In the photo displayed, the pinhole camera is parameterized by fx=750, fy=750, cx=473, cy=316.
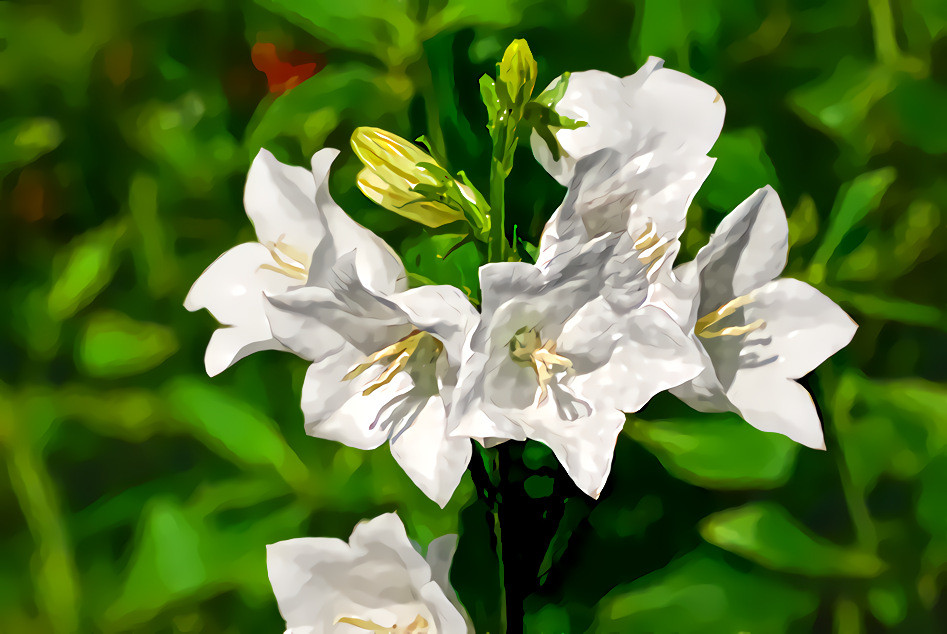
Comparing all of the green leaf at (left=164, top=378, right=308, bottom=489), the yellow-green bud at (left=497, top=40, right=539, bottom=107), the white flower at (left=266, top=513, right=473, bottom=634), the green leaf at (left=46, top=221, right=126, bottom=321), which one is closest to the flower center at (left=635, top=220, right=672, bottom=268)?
the yellow-green bud at (left=497, top=40, right=539, bottom=107)

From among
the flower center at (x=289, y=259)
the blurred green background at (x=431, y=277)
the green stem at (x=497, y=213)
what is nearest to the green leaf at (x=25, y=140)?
the blurred green background at (x=431, y=277)

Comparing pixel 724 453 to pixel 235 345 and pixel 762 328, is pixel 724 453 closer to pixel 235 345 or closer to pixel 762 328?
pixel 762 328

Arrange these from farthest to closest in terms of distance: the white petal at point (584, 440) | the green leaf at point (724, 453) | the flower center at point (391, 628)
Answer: the green leaf at point (724, 453)
the flower center at point (391, 628)
the white petal at point (584, 440)

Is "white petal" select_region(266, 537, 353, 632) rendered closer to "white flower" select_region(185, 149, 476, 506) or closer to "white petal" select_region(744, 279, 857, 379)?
"white flower" select_region(185, 149, 476, 506)

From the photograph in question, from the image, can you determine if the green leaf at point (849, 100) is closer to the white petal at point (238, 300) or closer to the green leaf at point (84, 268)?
the white petal at point (238, 300)

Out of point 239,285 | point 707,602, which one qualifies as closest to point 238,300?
point 239,285

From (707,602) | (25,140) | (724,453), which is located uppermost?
(25,140)

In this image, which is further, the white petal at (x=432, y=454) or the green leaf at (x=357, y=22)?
the green leaf at (x=357, y=22)
